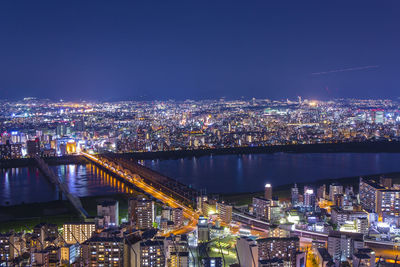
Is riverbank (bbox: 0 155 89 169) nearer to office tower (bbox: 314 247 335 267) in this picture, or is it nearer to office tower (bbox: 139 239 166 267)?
office tower (bbox: 139 239 166 267)

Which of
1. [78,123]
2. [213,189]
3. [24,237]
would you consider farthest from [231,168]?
[78,123]

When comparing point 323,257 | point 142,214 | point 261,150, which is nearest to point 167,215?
point 142,214

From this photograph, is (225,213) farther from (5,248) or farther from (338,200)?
(5,248)

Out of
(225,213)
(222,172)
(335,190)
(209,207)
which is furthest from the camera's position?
(222,172)

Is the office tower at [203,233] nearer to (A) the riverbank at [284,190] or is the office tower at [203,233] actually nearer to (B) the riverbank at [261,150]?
(A) the riverbank at [284,190]

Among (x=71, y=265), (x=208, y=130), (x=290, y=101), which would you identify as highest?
(x=290, y=101)

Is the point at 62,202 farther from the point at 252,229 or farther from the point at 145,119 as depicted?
the point at 145,119
